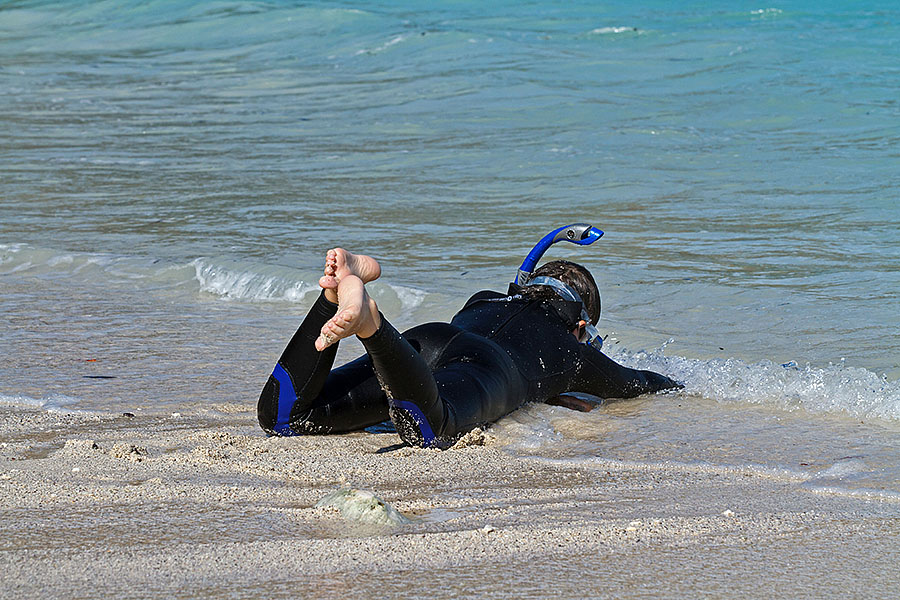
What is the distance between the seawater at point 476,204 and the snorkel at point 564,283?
13.0 inches

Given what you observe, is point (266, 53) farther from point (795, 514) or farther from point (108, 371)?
point (795, 514)

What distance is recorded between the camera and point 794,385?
4297mm

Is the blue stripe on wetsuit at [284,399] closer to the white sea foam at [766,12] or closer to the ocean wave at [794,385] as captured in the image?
the ocean wave at [794,385]

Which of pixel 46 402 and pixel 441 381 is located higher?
pixel 441 381

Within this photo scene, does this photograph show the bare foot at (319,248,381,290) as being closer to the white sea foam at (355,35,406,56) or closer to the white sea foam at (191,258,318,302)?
the white sea foam at (191,258,318,302)

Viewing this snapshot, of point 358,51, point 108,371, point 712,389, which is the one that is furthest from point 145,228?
point 358,51

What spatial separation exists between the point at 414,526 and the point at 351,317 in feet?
2.11

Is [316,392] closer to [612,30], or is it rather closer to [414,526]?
[414,526]

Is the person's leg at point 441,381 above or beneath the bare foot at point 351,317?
beneath

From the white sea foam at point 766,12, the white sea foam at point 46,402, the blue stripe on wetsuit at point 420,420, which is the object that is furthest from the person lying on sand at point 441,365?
the white sea foam at point 766,12

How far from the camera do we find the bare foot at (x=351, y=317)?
3.01 metres

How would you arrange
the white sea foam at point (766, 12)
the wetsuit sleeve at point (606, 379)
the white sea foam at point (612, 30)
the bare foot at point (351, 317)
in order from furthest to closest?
the white sea foam at point (766, 12), the white sea foam at point (612, 30), the wetsuit sleeve at point (606, 379), the bare foot at point (351, 317)

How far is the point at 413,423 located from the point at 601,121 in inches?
404

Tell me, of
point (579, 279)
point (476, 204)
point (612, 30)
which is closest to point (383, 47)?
point (612, 30)
